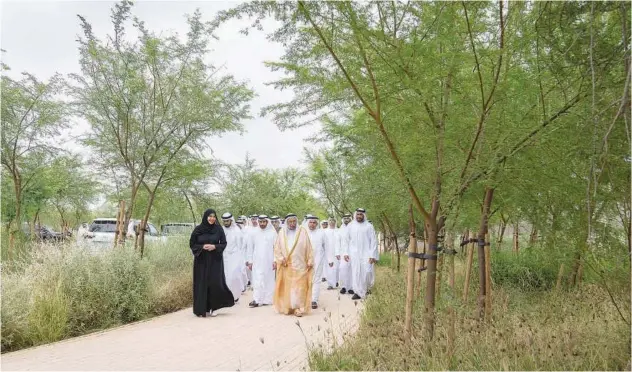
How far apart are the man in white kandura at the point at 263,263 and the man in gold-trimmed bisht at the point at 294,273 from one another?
1.26 meters

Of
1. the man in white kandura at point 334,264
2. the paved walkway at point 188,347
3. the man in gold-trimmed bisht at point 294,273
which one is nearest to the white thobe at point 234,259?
the man in gold-trimmed bisht at point 294,273

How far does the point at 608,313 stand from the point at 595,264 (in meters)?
1.85

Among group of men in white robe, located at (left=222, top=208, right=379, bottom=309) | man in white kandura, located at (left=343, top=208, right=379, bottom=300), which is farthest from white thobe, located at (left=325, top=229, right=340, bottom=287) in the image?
man in white kandura, located at (left=343, top=208, right=379, bottom=300)

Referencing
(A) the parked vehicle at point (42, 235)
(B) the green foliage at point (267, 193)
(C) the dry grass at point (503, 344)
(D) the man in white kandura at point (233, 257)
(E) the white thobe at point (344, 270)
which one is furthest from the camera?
(B) the green foliage at point (267, 193)

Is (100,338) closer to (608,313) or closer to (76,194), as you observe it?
(608,313)

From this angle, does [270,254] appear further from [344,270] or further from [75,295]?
[75,295]

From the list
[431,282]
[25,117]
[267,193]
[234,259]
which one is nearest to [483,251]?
[431,282]

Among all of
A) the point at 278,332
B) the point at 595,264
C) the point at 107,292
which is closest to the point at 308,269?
the point at 278,332

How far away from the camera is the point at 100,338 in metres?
7.18

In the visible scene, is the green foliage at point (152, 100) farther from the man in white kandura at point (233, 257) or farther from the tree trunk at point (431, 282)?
the tree trunk at point (431, 282)

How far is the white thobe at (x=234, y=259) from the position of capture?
11.7 metres

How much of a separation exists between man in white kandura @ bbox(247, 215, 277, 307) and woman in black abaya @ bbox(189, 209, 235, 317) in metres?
1.52

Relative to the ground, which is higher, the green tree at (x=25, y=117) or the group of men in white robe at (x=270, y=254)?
the green tree at (x=25, y=117)

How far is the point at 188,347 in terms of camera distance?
21.9 feet
